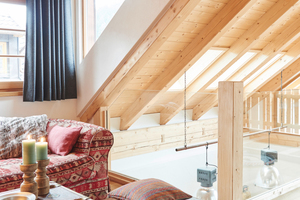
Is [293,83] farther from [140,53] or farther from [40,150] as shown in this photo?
[40,150]

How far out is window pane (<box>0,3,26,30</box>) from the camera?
336 cm

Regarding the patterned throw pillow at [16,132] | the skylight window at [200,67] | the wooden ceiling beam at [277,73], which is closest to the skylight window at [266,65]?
the wooden ceiling beam at [277,73]

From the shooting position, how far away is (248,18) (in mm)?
3385

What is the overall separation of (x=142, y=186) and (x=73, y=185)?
0.85 meters

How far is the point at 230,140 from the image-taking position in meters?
2.27

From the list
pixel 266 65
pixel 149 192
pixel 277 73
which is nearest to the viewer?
pixel 149 192

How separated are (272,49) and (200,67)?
35.6 inches

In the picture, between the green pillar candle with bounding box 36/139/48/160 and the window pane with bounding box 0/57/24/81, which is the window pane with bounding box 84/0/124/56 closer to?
the window pane with bounding box 0/57/24/81

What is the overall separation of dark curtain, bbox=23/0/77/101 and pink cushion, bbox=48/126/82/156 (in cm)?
65

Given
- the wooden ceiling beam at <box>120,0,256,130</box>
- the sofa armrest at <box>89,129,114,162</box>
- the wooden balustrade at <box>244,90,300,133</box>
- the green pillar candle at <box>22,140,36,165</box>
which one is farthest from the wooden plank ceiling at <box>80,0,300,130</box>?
the green pillar candle at <box>22,140,36,165</box>

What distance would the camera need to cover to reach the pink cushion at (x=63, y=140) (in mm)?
2779

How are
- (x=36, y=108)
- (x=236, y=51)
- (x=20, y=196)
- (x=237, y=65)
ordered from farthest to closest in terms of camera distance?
(x=237, y=65) < (x=236, y=51) < (x=36, y=108) < (x=20, y=196)

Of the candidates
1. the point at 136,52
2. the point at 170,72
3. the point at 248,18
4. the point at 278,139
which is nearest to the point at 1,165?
the point at 136,52

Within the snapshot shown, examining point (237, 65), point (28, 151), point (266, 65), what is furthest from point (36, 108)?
point (266, 65)
